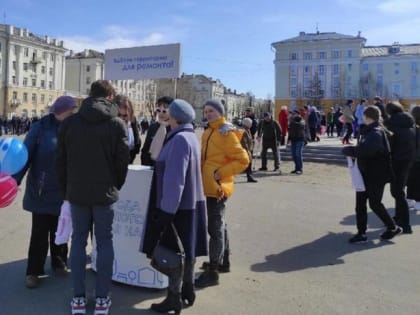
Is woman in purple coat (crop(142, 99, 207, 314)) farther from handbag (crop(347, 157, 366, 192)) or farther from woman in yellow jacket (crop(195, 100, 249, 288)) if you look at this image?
handbag (crop(347, 157, 366, 192))

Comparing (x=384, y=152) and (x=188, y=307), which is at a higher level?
(x=384, y=152)

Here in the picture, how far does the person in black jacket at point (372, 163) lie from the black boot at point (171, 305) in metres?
3.42

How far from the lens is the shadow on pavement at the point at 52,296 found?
4.15 m

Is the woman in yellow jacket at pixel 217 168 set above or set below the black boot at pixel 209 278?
above

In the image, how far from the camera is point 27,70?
87750 millimetres

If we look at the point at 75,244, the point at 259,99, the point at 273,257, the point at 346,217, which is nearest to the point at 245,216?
the point at 346,217

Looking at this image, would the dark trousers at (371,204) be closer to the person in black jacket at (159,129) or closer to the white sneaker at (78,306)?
the person in black jacket at (159,129)

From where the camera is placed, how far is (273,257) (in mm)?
5977

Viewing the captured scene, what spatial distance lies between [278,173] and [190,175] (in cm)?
1079

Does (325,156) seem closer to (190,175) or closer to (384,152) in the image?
(384,152)

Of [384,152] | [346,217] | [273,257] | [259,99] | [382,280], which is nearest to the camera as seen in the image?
[382,280]

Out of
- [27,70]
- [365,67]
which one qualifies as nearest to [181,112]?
[27,70]

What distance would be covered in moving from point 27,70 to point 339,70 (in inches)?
2375

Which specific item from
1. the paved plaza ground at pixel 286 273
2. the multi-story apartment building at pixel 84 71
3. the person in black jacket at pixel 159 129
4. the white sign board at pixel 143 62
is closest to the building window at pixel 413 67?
the multi-story apartment building at pixel 84 71
